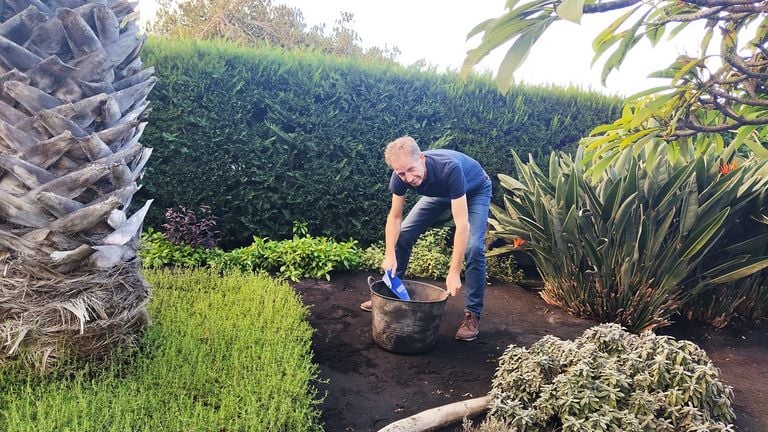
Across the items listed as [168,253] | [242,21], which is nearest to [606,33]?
[168,253]

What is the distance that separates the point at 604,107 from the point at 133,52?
668 centimetres

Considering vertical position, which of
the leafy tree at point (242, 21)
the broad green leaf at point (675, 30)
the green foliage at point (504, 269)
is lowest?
the green foliage at point (504, 269)

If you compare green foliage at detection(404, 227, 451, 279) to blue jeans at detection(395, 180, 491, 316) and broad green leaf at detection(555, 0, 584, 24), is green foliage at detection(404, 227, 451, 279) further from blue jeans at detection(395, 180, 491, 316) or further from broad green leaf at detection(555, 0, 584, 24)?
broad green leaf at detection(555, 0, 584, 24)

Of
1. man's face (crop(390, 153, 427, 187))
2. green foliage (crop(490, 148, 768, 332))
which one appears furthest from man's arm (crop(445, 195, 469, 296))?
green foliage (crop(490, 148, 768, 332))

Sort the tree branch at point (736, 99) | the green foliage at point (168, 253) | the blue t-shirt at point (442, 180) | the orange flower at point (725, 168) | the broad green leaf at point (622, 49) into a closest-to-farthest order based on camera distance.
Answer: the broad green leaf at point (622, 49), the tree branch at point (736, 99), the blue t-shirt at point (442, 180), the orange flower at point (725, 168), the green foliage at point (168, 253)

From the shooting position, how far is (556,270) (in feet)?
15.5

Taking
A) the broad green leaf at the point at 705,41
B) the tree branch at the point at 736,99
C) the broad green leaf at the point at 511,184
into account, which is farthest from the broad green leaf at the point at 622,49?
the broad green leaf at the point at 511,184

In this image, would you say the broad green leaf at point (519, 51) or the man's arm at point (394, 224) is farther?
the man's arm at point (394, 224)

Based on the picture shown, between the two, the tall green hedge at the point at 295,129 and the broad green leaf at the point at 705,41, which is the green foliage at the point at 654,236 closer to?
the broad green leaf at the point at 705,41

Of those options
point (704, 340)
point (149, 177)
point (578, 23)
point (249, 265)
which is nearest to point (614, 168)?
point (704, 340)

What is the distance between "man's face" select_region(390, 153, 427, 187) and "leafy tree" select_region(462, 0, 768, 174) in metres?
1.23

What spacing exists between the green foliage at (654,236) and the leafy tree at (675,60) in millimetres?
1562

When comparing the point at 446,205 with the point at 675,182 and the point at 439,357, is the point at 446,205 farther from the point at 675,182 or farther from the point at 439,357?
the point at 675,182

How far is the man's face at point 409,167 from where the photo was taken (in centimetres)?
340
